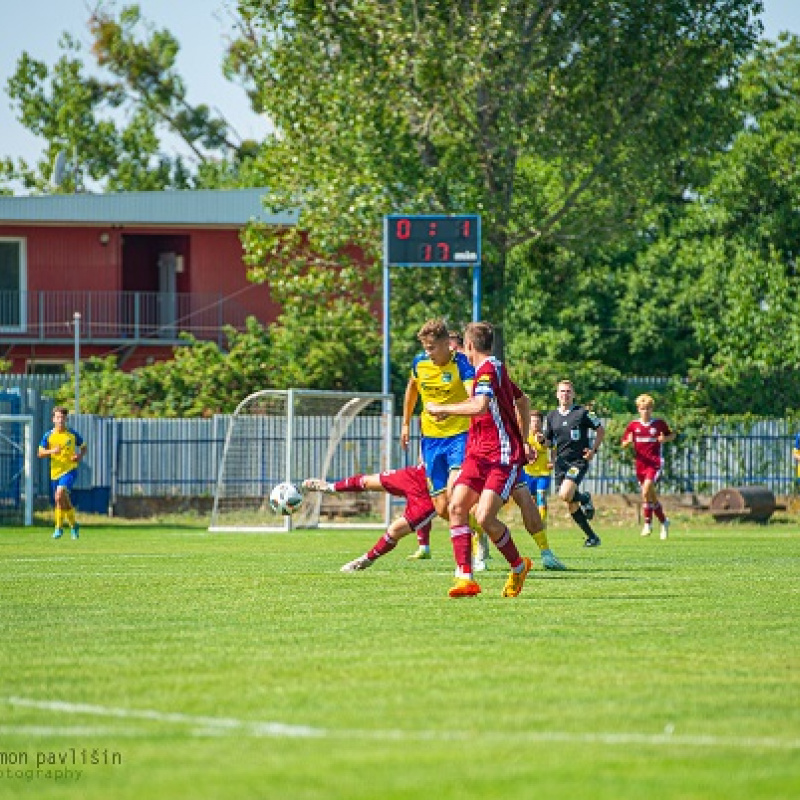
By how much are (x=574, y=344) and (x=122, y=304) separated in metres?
12.9

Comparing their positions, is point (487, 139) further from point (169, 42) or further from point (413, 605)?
point (169, 42)

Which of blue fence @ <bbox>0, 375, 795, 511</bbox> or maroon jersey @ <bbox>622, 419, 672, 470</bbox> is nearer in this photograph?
maroon jersey @ <bbox>622, 419, 672, 470</bbox>

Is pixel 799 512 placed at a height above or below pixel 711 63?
below

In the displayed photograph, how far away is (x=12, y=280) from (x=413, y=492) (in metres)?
36.8

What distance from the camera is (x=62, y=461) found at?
89.4 feet

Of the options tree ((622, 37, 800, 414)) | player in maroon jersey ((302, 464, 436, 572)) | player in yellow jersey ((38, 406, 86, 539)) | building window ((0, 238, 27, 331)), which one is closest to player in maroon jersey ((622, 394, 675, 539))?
player in yellow jersey ((38, 406, 86, 539))

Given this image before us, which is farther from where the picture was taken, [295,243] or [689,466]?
[295,243]

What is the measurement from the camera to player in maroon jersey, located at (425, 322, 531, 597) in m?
13.1

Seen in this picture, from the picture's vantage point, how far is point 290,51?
39125mm

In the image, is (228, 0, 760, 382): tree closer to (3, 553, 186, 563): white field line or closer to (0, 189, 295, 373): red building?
(0, 189, 295, 373): red building

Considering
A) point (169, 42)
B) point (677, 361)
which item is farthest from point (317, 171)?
point (169, 42)

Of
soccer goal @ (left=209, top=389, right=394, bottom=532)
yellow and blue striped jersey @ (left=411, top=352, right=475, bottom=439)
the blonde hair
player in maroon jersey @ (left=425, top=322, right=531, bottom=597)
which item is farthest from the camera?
soccer goal @ (left=209, top=389, right=394, bottom=532)

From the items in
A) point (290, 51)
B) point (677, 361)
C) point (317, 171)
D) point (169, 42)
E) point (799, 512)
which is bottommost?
point (799, 512)

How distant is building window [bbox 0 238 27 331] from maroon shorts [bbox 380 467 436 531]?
35.2 meters
